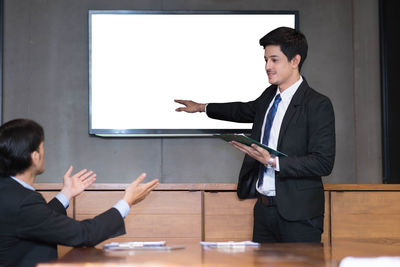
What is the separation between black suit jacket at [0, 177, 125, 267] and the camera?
198 centimetres

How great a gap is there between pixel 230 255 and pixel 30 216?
2.40ft

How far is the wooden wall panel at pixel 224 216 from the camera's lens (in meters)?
3.38

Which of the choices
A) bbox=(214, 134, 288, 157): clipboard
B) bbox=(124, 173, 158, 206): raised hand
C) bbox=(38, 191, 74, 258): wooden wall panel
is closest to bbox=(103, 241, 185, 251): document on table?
bbox=(124, 173, 158, 206): raised hand

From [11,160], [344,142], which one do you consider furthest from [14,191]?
[344,142]

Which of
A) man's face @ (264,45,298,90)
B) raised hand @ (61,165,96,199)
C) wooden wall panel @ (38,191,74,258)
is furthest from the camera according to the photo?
wooden wall panel @ (38,191,74,258)

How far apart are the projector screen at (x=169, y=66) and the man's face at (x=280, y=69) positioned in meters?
1.61

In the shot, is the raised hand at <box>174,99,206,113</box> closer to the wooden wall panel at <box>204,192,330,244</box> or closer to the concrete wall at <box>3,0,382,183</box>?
the wooden wall panel at <box>204,192,330,244</box>

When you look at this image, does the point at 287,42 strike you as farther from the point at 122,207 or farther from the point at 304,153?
the point at 122,207

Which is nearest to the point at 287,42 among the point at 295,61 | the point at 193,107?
the point at 295,61

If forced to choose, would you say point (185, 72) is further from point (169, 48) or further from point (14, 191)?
point (14, 191)

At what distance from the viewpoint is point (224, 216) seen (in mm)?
3387

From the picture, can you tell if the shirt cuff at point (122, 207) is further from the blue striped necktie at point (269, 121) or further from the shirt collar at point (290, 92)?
the shirt collar at point (290, 92)

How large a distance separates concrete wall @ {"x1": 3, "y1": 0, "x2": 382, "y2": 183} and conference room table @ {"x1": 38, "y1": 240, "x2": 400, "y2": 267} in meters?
2.52

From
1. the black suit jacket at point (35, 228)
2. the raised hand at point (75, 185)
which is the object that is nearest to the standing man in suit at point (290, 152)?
the raised hand at point (75, 185)
